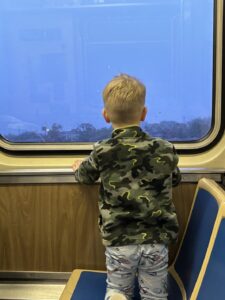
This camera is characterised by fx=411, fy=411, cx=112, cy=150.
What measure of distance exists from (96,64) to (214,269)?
3.60 feet

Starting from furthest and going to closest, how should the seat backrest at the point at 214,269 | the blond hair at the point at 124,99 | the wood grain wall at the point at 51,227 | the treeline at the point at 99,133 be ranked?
the treeline at the point at 99,133 → the wood grain wall at the point at 51,227 → the blond hair at the point at 124,99 → the seat backrest at the point at 214,269

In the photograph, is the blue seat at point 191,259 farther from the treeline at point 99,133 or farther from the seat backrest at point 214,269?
the treeline at point 99,133

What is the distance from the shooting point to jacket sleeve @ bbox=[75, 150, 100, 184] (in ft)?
4.94

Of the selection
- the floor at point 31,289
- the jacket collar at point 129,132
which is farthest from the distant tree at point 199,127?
the floor at point 31,289

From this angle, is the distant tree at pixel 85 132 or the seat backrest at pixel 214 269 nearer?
the seat backrest at pixel 214 269

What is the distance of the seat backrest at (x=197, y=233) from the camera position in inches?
59.3

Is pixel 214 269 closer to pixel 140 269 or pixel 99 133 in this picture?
pixel 140 269

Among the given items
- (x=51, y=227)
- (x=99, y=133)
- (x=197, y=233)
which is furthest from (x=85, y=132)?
(x=197, y=233)

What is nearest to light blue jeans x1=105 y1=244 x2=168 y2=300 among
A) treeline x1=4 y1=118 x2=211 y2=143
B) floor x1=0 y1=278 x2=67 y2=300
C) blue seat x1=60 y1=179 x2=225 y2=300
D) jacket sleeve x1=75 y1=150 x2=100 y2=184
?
blue seat x1=60 y1=179 x2=225 y2=300

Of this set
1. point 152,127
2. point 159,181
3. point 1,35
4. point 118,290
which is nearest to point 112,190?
point 159,181

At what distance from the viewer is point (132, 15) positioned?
1.90 metres

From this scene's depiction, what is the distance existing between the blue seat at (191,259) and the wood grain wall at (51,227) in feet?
0.30

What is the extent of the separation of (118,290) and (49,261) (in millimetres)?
534

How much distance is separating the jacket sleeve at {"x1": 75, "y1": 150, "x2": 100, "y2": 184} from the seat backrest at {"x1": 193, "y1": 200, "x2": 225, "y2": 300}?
470 mm
